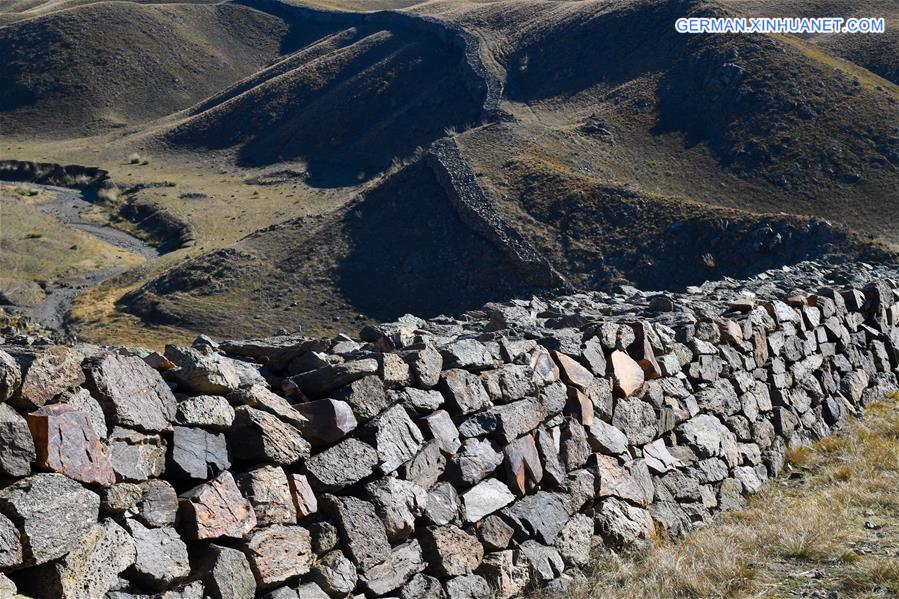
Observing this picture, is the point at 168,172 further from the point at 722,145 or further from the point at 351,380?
the point at 351,380

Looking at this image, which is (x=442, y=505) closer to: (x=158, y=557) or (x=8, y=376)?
(x=158, y=557)

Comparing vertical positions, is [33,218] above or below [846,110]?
below

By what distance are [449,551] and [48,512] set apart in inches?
121

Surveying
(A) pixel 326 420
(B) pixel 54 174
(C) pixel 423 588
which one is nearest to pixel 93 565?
(A) pixel 326 420

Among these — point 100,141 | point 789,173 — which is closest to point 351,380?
point 789,173

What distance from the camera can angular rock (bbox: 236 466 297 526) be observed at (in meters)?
5.94

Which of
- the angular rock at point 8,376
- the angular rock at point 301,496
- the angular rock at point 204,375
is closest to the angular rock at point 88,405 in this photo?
the angular rock at point 8,376

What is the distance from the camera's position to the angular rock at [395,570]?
648cm

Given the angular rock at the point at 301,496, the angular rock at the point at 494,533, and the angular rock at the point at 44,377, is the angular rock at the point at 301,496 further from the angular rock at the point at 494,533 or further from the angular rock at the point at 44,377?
the angular rock at the point at 494,533

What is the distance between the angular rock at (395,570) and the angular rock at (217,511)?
101 cm

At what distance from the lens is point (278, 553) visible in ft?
19.7

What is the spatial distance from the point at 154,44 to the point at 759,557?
103 metres

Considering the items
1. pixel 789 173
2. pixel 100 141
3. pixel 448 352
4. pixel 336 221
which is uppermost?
pixel 448 352

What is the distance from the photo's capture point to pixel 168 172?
6869cm
